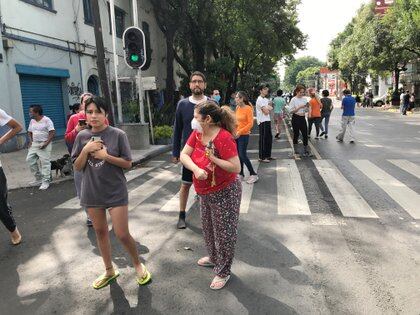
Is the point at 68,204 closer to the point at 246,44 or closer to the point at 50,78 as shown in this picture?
the point at 50,78

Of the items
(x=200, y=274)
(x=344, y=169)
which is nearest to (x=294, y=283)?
(x=200, y=274)

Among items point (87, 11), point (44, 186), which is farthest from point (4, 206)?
point (87, 11)

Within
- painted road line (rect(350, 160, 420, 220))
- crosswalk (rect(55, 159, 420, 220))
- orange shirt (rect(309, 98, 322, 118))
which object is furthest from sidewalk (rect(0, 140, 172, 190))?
painted road line (rect(350, 160, 420, 220))

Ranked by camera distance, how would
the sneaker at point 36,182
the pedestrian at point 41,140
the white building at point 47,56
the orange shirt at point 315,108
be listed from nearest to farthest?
the pedestrian at point 41,140
the sneaker at point 36,182
the white building at point 47,56
the orange shirt at point 315,108

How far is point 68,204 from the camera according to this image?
6.69 meters

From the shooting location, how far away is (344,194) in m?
6.51

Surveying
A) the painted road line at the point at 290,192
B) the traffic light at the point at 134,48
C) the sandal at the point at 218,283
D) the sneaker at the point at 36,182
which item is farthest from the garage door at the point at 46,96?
the sandal at the point at 218,283

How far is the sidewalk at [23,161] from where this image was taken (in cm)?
857

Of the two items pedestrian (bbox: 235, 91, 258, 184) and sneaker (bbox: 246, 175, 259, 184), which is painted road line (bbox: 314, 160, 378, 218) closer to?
sneaker (bbox: 246, 175, 259, 184)

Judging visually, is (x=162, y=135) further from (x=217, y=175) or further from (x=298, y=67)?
(x=298, y=67)

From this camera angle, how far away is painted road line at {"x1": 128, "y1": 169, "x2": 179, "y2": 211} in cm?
673

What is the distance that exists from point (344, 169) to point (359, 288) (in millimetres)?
5383

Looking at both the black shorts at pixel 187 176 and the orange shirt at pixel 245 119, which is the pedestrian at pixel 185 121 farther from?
the orange shirt at pixel 245 119

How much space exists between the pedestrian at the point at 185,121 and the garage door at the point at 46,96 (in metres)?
9.96
